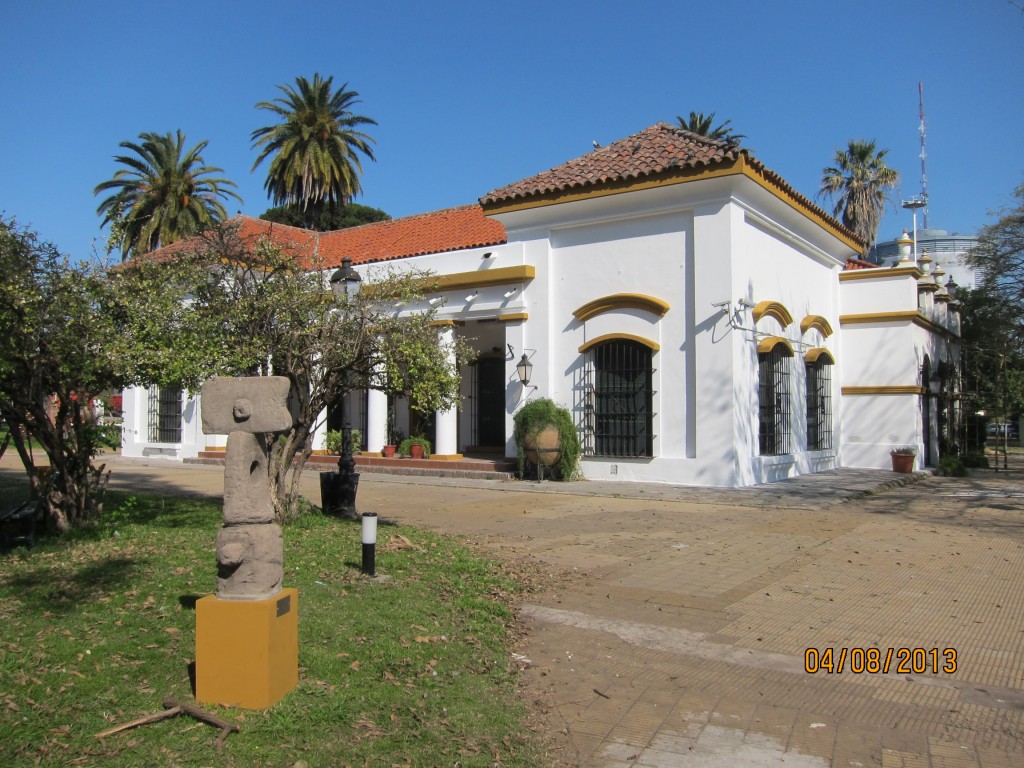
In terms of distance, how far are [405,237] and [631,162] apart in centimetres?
920

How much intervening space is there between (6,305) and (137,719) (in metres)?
4.60

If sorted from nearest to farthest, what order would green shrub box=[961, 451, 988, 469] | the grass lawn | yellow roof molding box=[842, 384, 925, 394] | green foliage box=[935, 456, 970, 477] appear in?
the grass lawn < green foliage box=[935, 456, 970, 477] < yellow roof molding box=[842, 384, 925, 394] < green shrub box=[961, 451, 988, 469]

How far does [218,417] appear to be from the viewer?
4383 mm

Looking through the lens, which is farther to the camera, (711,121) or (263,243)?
(711,121)

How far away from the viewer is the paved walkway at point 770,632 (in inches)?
159

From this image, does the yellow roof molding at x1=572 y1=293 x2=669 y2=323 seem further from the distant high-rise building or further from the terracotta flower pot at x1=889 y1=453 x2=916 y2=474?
the distant high-rise building

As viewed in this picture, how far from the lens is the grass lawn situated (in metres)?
3.75

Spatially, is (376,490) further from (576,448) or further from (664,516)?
(664,516)

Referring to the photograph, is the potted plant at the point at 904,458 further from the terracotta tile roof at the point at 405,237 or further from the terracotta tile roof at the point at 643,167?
the terracotta tile roof at the point at 405,237

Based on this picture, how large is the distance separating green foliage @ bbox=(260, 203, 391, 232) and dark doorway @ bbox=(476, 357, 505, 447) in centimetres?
1588

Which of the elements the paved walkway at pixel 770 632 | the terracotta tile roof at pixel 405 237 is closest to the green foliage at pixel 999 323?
the paved walkway at pixel 770 632

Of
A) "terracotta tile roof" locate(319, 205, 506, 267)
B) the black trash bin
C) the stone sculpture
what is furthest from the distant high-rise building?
the stone sculpture

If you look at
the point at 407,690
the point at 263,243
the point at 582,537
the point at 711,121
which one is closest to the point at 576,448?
the point at 582,537

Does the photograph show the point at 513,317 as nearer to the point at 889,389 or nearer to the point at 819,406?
the point at 819,406
